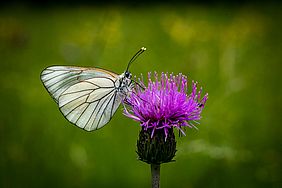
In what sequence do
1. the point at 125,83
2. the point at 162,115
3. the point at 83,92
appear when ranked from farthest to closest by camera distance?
the point at 83,92 → the point at 125,83 → the point at 162,115

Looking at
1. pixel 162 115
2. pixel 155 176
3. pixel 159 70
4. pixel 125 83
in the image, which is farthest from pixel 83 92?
pixel 159 70

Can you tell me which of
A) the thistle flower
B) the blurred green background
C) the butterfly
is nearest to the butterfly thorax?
the butterfly

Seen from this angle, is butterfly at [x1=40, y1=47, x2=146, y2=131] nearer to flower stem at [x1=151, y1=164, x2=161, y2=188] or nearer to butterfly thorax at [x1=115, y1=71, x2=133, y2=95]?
butterfly thorax at [x1=115, y1=71, x2=133, y2=95]

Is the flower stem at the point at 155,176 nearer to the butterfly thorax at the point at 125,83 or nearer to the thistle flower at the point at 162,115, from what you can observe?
the thistle flower at the point at 162,115

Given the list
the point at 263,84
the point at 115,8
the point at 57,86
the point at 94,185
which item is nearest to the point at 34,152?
the point at 94,185

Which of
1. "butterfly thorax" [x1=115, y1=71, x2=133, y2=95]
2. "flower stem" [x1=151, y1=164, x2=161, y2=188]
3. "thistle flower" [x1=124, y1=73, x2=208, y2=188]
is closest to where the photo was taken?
"flower stem" [x1=151, y1=164, x2=161, y2=188]

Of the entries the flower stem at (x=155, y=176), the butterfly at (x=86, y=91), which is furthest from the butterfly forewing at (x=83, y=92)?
the flower stem at (x=155, y=176)

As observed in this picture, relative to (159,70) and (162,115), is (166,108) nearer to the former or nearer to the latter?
(162,115)
